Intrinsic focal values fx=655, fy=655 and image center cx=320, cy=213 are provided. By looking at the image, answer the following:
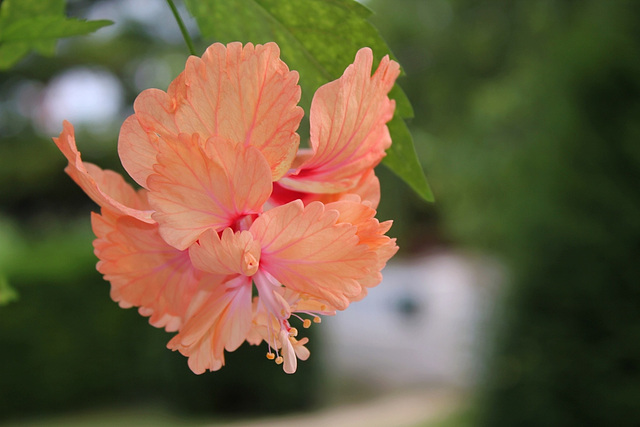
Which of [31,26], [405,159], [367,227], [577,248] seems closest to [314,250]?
[367,227]

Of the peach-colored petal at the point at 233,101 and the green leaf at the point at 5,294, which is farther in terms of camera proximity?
the green leaf at the point at 5,294

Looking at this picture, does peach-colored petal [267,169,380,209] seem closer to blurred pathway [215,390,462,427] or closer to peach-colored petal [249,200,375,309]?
peach-colored petal [249,200,375,309]

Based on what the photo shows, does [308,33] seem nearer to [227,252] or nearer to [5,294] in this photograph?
[227,252]

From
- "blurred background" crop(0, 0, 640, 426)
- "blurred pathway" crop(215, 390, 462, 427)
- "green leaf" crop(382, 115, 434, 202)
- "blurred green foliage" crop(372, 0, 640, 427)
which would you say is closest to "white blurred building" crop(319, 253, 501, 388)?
"blurred background" crop(0, 0, 640, 426)

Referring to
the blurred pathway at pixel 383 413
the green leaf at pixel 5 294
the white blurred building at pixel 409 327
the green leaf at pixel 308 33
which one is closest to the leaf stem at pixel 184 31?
the green leaf at pixel 308 33

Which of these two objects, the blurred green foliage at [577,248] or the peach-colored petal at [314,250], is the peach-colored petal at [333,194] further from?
the blurred green foliage at [577,248]

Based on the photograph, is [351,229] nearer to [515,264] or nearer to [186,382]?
[515,264]
